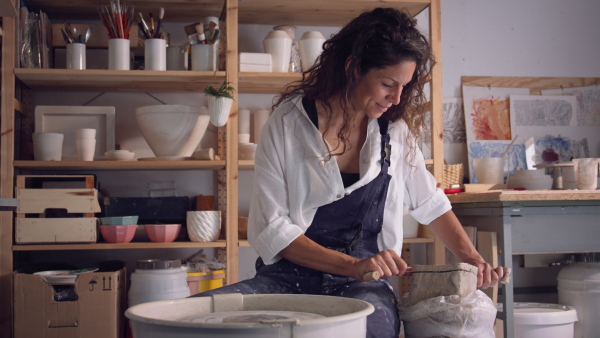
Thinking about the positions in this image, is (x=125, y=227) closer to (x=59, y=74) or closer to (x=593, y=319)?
(x=59, y=74)

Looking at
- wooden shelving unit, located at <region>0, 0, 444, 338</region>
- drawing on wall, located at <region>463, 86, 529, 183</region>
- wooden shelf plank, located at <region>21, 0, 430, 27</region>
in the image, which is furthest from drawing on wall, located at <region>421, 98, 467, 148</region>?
wooden shelf plank, located at <region>21, 0, 430, 27</region>

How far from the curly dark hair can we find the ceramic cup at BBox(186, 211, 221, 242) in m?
0.92

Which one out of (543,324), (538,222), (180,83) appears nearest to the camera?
(538,222)

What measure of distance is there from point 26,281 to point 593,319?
7.55 ft

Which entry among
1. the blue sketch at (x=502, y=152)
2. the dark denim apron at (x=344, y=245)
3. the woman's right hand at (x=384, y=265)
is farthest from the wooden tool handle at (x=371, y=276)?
the blue sketch at (x=502, y=152)

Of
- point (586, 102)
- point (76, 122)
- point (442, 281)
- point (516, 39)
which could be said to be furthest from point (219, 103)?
point (586, 102)

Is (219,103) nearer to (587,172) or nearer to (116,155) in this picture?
(116,155)

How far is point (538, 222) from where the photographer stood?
2385 millimetres

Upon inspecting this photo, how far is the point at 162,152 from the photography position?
8.77 feet

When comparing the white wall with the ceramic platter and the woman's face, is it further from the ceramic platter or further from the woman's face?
the woman's face

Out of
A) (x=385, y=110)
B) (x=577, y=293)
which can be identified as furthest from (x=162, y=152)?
(x=577, y=293)

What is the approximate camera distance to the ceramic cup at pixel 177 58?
273 centimetres

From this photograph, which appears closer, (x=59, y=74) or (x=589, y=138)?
(x=59, y=74)

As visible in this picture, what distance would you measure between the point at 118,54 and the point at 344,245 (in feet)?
4.84
